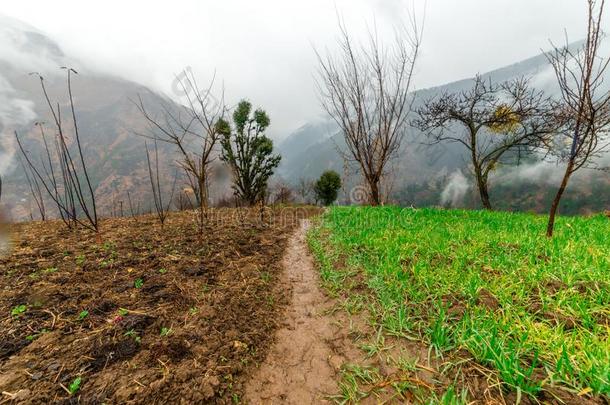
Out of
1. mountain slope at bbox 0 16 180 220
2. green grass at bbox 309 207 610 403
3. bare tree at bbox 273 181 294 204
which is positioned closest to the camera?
green grass at bbox 309 207 610 403

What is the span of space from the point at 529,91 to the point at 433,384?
507 inches

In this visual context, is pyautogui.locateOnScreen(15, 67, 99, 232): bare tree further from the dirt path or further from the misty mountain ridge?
the misty mountain ridge

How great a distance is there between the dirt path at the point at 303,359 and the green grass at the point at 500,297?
1.21 ft

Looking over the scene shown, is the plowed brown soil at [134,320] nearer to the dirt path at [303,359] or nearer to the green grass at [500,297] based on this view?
the dirt path at [303,359]

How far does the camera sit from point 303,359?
70.7 inches

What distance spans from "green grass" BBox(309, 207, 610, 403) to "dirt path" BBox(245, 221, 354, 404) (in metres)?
0.37

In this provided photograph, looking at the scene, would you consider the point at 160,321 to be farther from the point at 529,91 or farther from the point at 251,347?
the point at 529,91

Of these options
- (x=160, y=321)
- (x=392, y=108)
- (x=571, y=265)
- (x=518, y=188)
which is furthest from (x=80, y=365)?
(x=518, y=188)

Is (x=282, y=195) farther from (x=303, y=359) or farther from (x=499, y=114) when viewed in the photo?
(x=303, y=359)

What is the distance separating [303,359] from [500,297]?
1.62 metres

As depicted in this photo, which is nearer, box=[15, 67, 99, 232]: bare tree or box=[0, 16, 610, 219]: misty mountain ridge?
box=[15, 67, 99, 232]: bare tree

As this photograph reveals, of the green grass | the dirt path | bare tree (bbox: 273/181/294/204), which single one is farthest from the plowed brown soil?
bare tree (bbox: 273/181/294/204)

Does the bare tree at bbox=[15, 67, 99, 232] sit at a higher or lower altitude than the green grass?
higher

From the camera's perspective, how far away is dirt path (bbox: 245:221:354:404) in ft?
4.95
